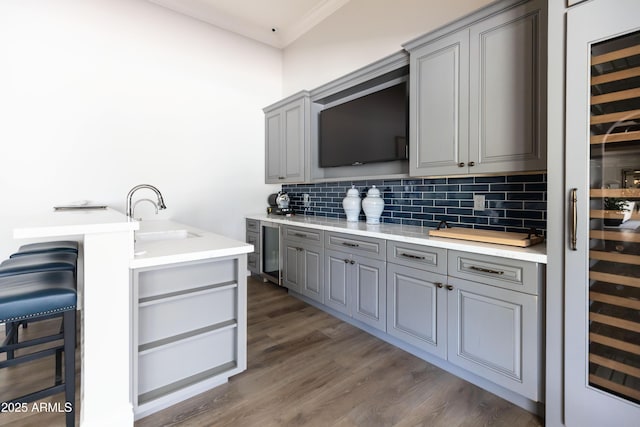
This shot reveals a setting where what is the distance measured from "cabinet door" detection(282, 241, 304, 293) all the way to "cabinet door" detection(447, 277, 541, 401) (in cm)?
162

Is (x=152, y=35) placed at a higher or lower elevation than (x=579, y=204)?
higher

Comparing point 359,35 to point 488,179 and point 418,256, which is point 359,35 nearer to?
point 488,179

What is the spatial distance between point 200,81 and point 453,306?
3716mm

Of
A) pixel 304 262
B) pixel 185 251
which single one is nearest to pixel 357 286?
pixel 304 262

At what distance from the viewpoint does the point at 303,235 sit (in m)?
3.13

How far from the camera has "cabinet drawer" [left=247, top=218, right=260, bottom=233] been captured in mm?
3924

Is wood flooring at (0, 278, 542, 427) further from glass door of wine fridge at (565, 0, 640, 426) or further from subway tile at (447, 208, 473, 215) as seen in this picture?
subway tile at (447, 208, 473, 215)

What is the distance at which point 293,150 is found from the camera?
3.77 metres

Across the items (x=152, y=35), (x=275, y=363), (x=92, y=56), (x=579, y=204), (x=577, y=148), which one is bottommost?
(x=275, y=363)

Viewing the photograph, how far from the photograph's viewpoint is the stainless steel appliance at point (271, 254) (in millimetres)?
3551

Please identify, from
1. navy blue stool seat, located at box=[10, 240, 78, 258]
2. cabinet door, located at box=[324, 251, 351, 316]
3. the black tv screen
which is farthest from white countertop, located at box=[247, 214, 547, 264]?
navy blue stool seat, located at box=[10, 240, 78, 258]

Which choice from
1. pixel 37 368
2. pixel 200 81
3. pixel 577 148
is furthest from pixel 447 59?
pixel 37 368

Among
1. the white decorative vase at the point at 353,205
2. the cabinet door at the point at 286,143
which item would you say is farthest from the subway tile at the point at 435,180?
the cabinet door at the point at 286,143

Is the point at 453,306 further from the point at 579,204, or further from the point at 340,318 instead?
the point at 340,318
